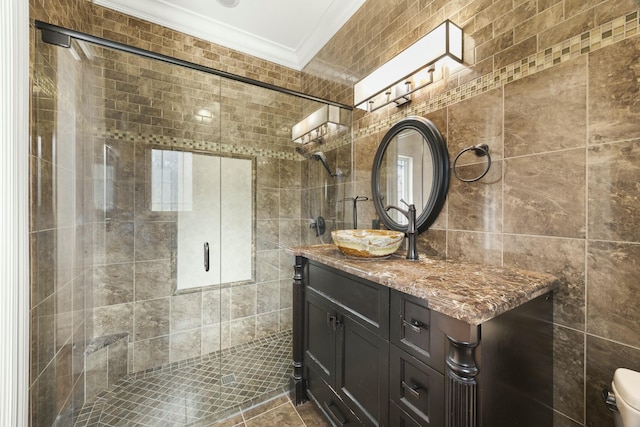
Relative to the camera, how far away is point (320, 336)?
4.81 feet

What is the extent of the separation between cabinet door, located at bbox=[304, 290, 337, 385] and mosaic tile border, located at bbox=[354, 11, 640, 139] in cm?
130

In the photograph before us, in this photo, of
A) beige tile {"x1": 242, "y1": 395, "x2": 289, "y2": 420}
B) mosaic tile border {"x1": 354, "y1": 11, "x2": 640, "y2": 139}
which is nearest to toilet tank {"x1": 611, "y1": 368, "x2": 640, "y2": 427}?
mosaic tile border {"x1": 354, "y1": 11, "x2": 640, "y2": 139}

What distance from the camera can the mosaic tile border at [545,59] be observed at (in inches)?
33.5

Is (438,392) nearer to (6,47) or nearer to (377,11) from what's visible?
(6,47)

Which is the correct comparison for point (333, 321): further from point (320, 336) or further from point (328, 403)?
point (328, 403)

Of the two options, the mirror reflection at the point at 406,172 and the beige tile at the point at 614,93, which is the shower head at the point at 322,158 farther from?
the beige tile at the point at 614,93

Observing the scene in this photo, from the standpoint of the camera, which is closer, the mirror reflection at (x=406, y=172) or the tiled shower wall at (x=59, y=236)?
the tiled shower wall at (x=59, y=236)

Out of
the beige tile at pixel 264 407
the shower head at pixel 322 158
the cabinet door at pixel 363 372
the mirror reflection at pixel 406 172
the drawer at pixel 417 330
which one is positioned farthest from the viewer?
the shower head at pixel 322 158

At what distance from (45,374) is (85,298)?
0.58 meters

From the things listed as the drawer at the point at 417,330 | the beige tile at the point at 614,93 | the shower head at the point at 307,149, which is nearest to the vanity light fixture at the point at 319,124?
the shower head at the point at 307,149

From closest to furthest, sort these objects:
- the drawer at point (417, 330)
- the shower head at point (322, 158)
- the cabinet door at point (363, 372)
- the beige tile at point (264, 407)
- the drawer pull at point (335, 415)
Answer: the drawer at point (417, 330), the cabinet door at point (363, 372), the drawer pull at point (335, 415), the beige tile at point (264, 407), the shower head at point (322, 158)

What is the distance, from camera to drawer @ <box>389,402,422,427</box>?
2.98ft

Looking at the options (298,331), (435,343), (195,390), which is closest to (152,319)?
(195,390)

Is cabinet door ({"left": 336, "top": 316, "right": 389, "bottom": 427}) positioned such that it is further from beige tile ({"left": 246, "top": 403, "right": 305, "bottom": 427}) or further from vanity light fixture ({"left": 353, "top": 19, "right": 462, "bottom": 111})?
vanity light fixture ({"left": 353, "top": 19, "right": 462, "bottom": 111})
